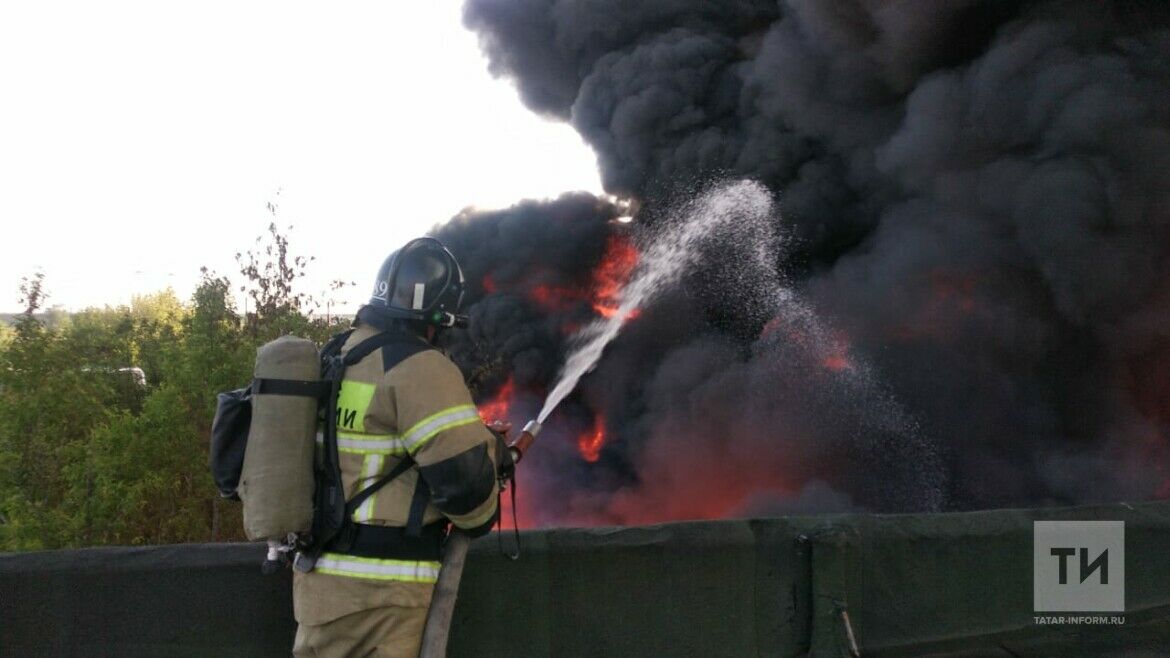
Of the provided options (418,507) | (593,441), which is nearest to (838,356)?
(593,441)

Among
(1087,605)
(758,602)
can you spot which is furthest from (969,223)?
(758,602)

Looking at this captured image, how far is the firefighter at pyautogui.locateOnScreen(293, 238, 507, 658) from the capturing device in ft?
8.32

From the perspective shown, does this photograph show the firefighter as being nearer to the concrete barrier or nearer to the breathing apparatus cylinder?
the breathing apparatus cylinder

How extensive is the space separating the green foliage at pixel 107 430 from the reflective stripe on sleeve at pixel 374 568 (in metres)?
5.16

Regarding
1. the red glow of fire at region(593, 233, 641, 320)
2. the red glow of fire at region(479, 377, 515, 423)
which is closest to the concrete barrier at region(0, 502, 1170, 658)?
the red glow of fire at region(479, 377, 515, 423)

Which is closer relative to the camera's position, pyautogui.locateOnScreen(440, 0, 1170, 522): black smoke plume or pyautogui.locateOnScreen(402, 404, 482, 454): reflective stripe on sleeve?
pyautogui.locateOnScreen(402, 404, 482, 454): reflective stripe on sleeve

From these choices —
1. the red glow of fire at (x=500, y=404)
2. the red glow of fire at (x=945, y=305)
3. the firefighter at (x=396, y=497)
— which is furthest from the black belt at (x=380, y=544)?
the red glow of fire at (x=500, y=404)

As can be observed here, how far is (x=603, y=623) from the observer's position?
11.6 ft

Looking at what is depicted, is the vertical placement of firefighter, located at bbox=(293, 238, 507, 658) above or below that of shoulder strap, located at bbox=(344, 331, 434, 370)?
below

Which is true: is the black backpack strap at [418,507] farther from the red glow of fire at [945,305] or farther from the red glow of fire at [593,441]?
the red glow of fire at [593,441]

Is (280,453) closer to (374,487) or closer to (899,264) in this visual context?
(374,487)

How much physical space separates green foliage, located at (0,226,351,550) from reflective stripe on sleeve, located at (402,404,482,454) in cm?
549

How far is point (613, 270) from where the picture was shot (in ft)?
64.5

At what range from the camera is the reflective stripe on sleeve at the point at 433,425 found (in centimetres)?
252
